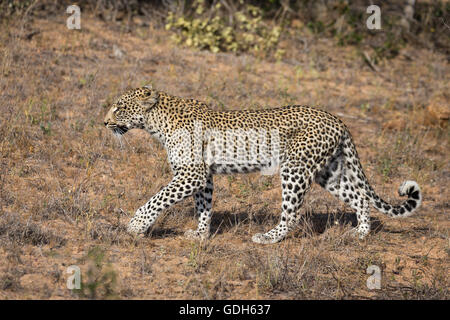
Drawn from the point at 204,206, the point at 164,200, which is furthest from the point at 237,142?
the point at 164,200

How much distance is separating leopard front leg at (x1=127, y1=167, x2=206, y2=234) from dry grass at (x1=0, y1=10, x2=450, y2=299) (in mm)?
217

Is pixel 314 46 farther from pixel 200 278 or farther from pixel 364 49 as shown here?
pixel 200 278

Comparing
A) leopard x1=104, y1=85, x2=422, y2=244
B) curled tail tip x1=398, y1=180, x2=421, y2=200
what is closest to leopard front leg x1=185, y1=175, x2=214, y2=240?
leopard x1=104, y1=85, x2=422, y2=244

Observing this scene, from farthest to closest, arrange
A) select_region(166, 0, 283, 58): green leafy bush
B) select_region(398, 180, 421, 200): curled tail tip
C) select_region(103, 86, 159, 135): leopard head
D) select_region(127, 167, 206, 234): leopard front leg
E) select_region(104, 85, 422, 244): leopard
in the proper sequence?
select_region(166, 0, 283, 58): green leafy bush < select_region(398, 180, 421, 200): curled tail tip < select_region(103, 86, 159, 135): leopard head < select_region(104, 85, 422, 244): leopard < select_region(127, 167, 206, 234): leopard front leg

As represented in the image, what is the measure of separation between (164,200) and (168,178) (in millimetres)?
2270

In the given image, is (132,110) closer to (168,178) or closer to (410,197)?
(168,178)

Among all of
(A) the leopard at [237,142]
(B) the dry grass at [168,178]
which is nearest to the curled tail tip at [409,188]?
(A) the leopard at [237,142]

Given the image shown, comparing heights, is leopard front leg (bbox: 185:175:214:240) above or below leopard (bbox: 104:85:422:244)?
below

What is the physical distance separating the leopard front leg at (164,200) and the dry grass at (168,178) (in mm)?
217

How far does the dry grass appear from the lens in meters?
6.83

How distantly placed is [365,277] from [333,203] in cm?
273

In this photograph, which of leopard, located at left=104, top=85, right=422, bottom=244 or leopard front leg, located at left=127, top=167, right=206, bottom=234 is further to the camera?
leopard, located at left=104, top=85, right=422, bottom=244

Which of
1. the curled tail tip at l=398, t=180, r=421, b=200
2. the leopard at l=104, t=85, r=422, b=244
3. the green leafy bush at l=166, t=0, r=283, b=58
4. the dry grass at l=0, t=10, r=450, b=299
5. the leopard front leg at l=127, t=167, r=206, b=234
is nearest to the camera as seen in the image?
the dry grass at l=0, t=10, r=450, b=299

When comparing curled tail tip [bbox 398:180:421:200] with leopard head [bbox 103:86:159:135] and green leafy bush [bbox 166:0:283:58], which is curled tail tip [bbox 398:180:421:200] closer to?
leopard head [bbox 103:86:159:135]
